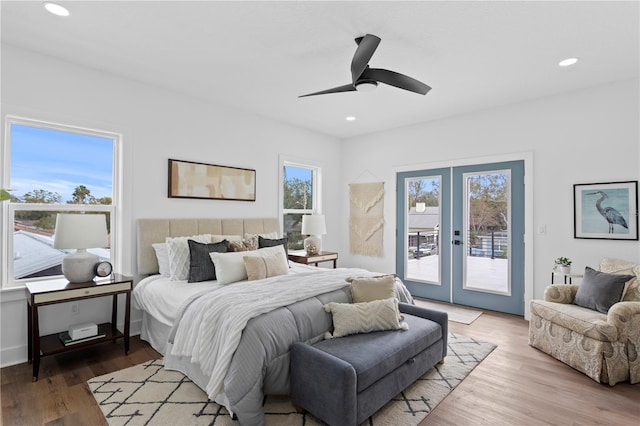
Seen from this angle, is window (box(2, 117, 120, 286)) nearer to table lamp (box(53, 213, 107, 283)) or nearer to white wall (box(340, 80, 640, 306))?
table lamp (box(53, 213, 107, 283))

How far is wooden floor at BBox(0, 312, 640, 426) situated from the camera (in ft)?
7.07

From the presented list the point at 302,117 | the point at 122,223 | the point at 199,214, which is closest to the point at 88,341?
the point at 122,223

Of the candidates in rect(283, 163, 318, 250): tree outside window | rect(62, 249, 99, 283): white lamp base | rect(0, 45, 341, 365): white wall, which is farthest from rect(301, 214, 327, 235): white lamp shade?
rect(62, 249, 99, 283): white lamp base

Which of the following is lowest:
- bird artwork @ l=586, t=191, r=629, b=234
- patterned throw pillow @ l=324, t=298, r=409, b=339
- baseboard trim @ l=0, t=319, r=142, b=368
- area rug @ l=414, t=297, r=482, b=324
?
area rug @ l=414, t=297, r=482, b=324

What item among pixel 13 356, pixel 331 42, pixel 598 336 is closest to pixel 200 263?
pixel 13 356

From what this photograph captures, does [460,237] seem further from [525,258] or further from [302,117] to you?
[302,117]

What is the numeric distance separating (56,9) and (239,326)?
2.59 m

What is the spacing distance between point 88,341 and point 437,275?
438cm

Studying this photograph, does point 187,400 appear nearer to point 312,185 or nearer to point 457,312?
point 457,312

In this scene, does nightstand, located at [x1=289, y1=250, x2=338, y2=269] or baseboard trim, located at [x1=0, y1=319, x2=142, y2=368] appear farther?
nightstand, located at [x1=289, y1=250, x2=338, y2=269]

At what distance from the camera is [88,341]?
2857 millimetres

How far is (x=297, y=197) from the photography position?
5.57 m

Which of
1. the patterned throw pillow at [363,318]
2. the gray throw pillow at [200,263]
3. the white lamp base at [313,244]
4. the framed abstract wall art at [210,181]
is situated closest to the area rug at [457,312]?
the white lamp base at [313,244]

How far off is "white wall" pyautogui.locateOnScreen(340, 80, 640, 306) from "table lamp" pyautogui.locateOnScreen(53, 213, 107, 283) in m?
4.28
